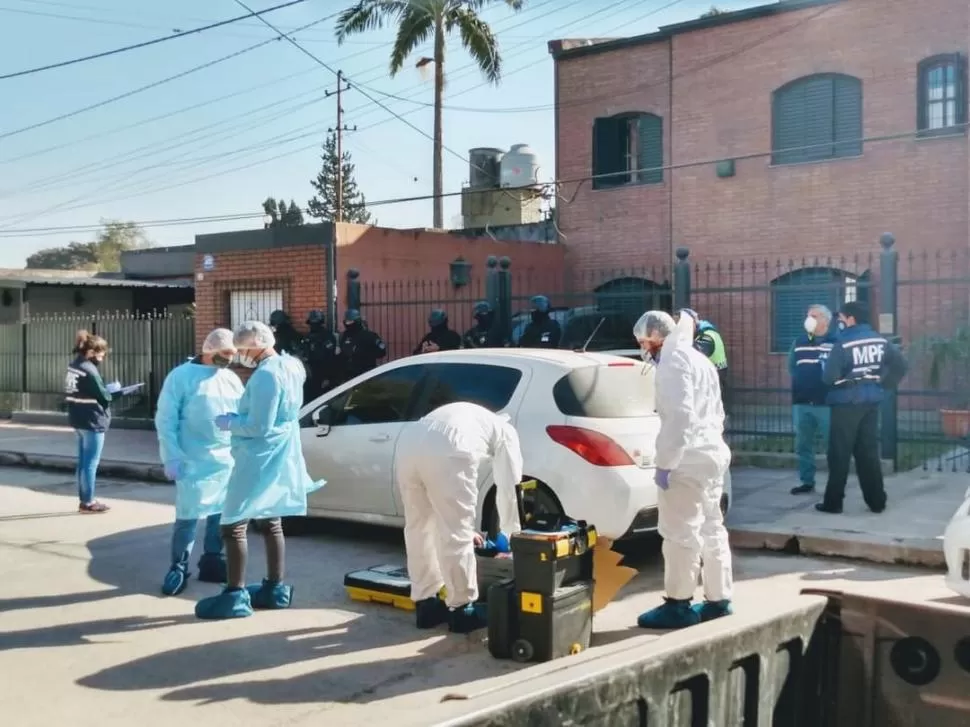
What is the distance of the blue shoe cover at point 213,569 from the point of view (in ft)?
23.6

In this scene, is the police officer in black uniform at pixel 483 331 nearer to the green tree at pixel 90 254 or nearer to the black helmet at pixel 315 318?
the black helmet at pixel 315 318

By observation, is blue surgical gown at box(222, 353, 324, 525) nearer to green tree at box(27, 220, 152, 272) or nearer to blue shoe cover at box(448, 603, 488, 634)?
blue shoe cover at box(448, 603, 488, 634)

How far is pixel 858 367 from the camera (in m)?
8.52

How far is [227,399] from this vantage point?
6938 millimetres

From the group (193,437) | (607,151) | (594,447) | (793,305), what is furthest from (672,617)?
(607,151)

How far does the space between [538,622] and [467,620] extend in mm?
741

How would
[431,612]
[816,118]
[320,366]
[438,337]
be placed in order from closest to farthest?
[431,612] → [438,337] → [320,366] → [816,118]

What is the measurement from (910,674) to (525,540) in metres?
2.46

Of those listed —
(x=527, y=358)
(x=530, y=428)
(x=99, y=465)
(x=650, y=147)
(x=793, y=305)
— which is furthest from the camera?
(x=650, y=147)

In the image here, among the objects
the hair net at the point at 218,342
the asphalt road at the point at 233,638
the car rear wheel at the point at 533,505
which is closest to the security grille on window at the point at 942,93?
the asphalt road at the point at 233,638

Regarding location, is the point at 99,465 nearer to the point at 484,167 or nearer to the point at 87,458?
the point at 87,458

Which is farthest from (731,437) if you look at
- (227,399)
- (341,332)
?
(227,399)

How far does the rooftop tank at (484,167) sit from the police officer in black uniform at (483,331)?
11393mm

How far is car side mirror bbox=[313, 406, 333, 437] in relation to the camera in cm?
823
